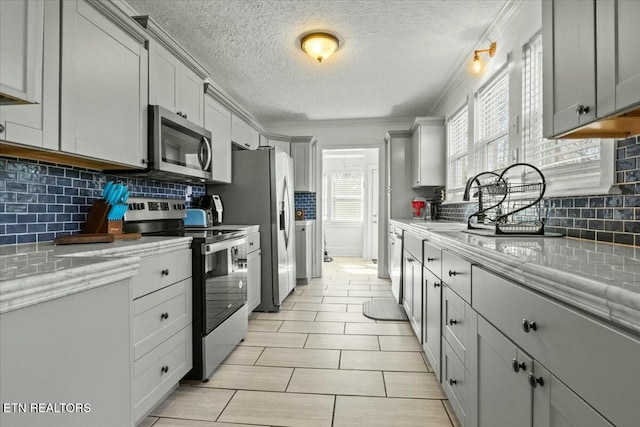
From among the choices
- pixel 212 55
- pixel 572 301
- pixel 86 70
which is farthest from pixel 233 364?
pixel 212 55

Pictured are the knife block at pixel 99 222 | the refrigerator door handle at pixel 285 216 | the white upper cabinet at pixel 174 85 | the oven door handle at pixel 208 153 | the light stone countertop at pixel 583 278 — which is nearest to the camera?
the light stone countertop at pixel 583 278

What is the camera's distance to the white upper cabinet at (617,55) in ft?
2.93

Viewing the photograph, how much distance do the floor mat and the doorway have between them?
3.68m

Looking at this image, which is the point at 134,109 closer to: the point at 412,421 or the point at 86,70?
the point at 86,70

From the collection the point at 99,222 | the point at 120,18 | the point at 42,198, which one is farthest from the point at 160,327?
the point at 120,18

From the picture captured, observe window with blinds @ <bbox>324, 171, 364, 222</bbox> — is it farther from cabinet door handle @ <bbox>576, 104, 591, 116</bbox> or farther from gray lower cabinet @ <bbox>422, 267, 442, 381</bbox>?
cabinet door handle @ <bbox>576, 104, 591, 116</bbox>

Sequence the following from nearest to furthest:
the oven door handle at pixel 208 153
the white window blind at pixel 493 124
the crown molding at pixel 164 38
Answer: the crown molding at pixel 164 38
the white window blind at pixel 493 124
the oven door handle at pixel 208 153

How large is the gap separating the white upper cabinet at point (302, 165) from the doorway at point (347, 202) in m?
2.48

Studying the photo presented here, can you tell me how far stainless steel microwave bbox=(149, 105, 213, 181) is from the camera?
2102 millimetres

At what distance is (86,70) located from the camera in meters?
1.60

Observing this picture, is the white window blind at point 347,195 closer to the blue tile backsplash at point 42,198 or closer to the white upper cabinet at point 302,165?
the white upper cabinet at point 302,165

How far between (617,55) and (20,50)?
1.88 m

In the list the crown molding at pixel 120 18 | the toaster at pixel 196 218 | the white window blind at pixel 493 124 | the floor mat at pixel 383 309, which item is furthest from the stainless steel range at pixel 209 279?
the white window blind at pixel 493 124

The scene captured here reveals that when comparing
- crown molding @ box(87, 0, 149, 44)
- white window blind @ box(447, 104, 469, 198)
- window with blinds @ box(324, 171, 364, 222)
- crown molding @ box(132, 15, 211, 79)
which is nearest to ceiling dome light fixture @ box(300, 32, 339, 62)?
A: crown molding @ box(132, 15, 211, 79)
